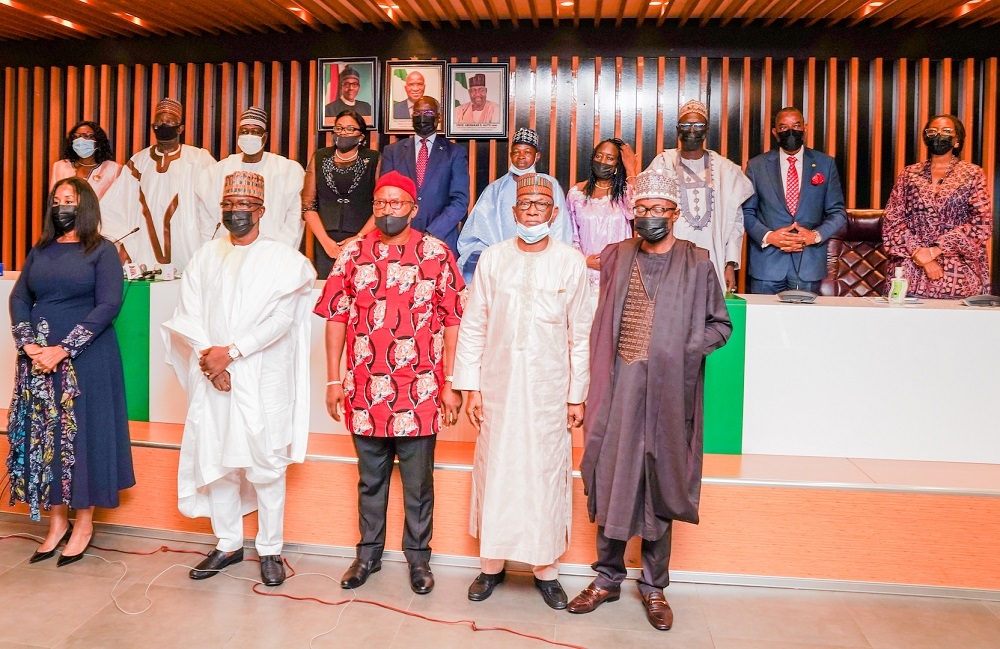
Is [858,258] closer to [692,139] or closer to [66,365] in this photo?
[692,139]

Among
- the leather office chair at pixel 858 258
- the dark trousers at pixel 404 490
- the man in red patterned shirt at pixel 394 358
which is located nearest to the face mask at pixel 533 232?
the man in red patterned shirt at pixel 394 358

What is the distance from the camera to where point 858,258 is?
5391 millimetres

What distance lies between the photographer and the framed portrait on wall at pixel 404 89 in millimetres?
6684

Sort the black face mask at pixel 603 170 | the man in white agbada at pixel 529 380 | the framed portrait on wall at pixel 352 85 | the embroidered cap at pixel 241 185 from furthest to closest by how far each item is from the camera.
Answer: the framed portrait on wall at pixel 352 85, the black face mask at pixel 603 170, the embroidered cap at pixel 241 185, the man in white agbada at pixel 529 380

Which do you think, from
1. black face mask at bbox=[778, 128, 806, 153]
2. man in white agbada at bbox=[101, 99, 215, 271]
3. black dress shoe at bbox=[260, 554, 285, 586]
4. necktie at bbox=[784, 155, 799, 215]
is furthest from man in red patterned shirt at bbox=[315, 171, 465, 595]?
black face mask at bbox=[778, 128, 806, 153]

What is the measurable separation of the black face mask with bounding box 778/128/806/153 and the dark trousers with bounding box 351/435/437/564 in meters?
2.96

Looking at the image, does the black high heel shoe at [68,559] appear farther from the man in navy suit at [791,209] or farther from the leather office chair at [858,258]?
the leather office chair at [858,258]

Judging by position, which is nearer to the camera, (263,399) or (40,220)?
(263,399)

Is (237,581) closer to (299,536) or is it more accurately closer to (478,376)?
(299,536)

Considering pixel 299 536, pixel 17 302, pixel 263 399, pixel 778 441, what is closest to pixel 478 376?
pixel 263 399

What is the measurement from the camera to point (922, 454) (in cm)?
369

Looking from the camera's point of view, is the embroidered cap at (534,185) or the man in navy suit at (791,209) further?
the man in navy suit at (791,209)

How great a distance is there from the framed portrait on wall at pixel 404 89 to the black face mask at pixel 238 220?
3.67 meters

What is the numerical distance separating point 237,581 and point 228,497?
0.34 m
